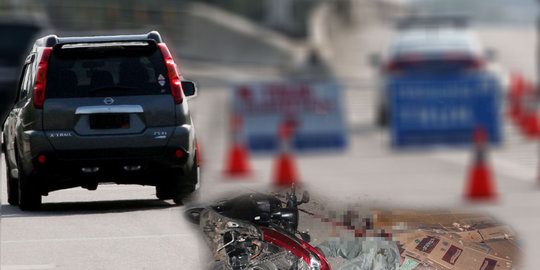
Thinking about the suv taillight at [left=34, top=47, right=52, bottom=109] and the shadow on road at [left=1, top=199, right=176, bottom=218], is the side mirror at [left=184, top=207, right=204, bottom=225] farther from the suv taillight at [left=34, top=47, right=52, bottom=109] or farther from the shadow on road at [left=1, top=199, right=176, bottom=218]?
the suv taillight at [left=34, top=47, right=52, bottom=109]

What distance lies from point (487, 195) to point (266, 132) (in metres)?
3.79

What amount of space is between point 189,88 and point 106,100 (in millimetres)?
344

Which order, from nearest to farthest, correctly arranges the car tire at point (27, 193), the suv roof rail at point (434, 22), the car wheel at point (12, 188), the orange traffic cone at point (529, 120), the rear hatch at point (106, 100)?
the rear hatch at point (106, 100) → the car tire at point (27, 193) → the car wheel at point (12, 188) → the orange traffic cone at point (529, 120) → the suv roof rail at point (434, 22)

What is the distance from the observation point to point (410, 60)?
22328 millimetres

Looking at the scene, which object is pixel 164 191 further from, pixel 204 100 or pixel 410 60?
pixel 204 100

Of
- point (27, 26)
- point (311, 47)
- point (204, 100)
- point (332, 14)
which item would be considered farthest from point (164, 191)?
point (332, 14)

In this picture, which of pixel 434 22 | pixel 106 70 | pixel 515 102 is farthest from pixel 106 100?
pixel 515 102

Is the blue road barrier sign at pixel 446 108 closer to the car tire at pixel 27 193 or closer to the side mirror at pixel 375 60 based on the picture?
the side mirror at pixel 375 60

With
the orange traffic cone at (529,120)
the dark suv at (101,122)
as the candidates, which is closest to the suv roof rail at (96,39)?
the dark suv at (101,122)

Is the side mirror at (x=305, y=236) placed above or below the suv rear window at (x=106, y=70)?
below

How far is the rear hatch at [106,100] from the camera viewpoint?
11.5 feet

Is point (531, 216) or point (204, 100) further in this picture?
point (204, 100)

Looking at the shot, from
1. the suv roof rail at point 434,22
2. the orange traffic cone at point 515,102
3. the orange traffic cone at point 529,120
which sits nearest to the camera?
the orange traffic cone at point 529,120

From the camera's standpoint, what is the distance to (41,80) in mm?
3627
